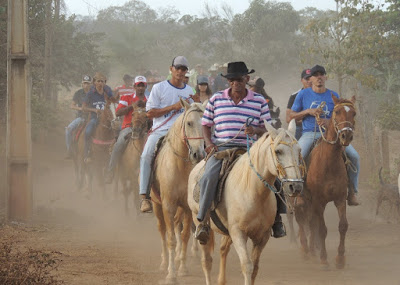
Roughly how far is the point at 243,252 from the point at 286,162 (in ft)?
3.81

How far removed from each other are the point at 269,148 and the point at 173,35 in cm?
4687

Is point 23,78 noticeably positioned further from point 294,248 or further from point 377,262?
point 377,262

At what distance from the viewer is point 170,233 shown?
33.8ft

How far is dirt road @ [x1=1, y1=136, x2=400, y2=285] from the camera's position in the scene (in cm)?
1021

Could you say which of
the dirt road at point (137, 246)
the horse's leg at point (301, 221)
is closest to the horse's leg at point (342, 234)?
the dirt road at point (137, 246)

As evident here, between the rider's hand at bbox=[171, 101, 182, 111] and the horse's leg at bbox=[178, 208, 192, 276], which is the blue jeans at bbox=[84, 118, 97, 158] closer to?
the rider's hand at bbox=[171, 101, 182, 111]

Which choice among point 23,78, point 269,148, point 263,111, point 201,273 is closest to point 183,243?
point 201,273

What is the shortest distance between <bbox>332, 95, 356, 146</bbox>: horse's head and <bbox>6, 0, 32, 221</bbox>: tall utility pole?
22.7 feet

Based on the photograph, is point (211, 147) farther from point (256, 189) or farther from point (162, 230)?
point (162, 230)

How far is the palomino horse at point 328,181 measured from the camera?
11.2 m

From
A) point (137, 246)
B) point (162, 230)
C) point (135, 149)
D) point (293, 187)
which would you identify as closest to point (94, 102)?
point (135, 149)

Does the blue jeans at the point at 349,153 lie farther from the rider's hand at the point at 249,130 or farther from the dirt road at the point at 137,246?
the rider's hand at the point at 249,130

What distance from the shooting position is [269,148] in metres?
7.73

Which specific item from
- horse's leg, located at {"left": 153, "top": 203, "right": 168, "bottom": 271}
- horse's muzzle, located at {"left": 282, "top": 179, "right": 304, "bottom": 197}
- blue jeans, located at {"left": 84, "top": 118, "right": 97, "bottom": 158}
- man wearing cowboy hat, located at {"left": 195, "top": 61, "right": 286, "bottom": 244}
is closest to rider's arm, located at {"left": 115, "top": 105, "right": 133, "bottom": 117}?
blue jeans, located at {"left": 84, "top": 118, "right": 97, "bottom": 158}
